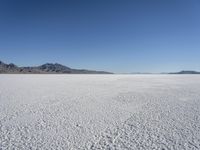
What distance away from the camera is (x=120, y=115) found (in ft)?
15.5

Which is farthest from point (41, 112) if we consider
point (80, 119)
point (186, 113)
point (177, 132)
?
point (186, 113)

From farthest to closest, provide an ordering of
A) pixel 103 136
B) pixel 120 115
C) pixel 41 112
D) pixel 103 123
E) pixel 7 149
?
pixel 41 112 < pixel 120 115 < pixel 103 123 < pixel 103 136 < pixel 7 149

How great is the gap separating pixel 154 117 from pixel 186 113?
1.02m

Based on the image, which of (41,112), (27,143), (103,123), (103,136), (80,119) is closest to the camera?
(27,143)

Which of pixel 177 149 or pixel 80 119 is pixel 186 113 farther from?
pixel 80 119

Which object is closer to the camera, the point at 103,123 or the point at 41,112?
the point at 103,123

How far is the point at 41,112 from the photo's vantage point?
16.6 ft

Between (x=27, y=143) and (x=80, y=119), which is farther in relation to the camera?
(x=80, y=119)

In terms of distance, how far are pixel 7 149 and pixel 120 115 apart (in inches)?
107

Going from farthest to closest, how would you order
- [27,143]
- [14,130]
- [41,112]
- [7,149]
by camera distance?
[41,112]
[14,130]
[27,143]
[7,149]

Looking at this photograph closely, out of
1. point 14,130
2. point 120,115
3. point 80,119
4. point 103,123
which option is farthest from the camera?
point 120,115

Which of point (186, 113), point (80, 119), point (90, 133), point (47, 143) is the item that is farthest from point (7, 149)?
point (186, 113)

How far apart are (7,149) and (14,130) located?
879 mm

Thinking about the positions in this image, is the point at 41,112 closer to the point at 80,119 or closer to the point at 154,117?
the point at 80,119
